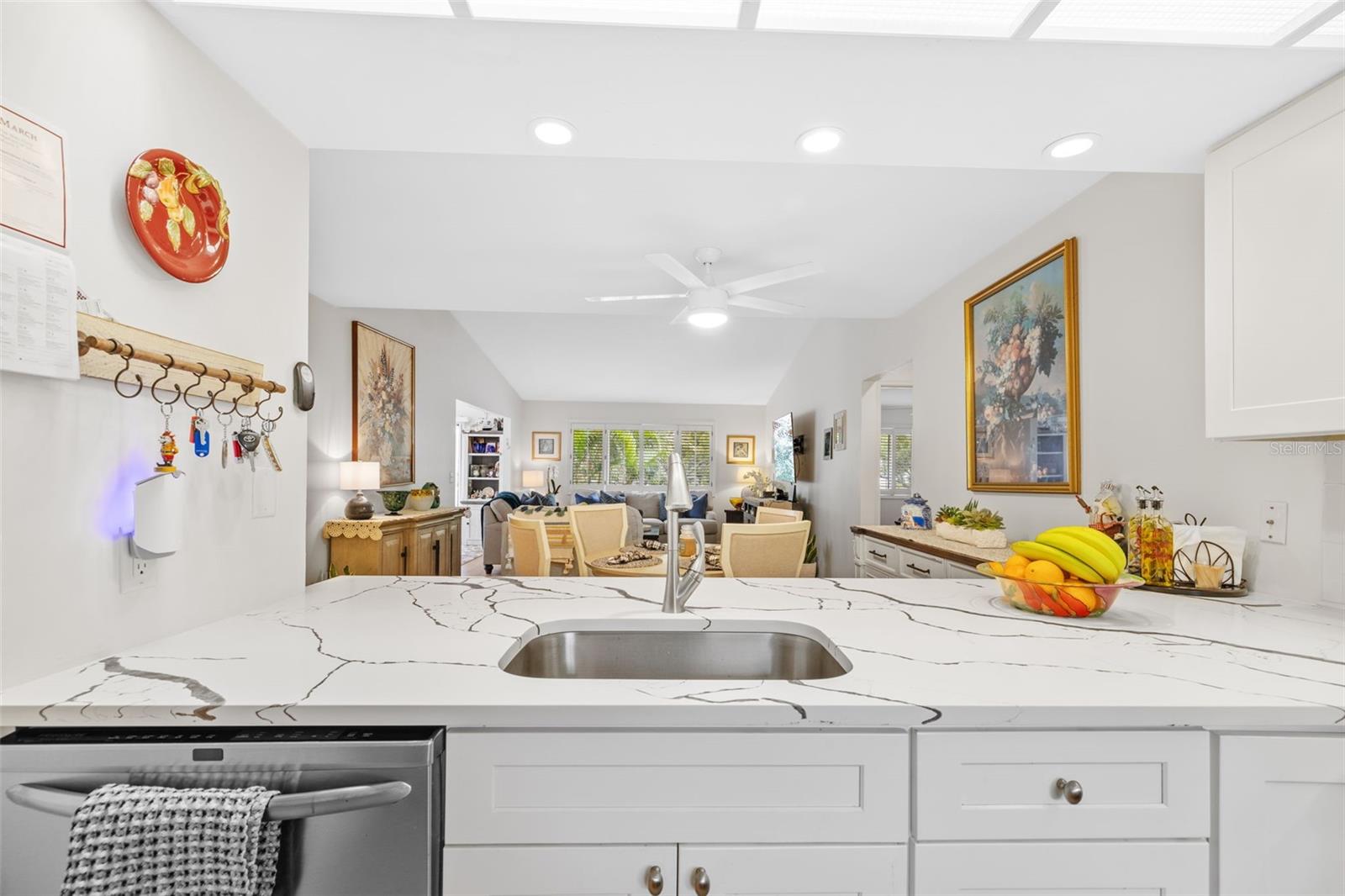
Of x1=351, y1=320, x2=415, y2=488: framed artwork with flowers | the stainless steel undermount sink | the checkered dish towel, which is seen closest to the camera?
the checkered dish towel

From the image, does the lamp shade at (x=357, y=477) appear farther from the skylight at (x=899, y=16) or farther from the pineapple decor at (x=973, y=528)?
the skylight at (x=899, y=16)

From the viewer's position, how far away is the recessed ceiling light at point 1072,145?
1.53m

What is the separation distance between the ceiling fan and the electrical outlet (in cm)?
233

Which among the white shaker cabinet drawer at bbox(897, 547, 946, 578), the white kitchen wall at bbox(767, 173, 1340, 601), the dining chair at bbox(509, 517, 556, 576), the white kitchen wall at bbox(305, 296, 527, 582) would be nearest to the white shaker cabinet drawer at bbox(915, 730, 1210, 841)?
the white kitchen wall at bbox(767, 173, 1340, 601)

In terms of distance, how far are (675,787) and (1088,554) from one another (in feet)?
3.43

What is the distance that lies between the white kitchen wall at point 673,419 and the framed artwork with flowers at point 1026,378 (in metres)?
6.63

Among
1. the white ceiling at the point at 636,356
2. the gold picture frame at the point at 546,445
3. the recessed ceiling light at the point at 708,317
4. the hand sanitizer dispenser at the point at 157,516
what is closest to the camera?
the hand sanitizer dispenser at the point at 157,516

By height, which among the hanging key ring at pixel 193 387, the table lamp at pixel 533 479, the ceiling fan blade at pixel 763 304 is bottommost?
the table lamp at pixel 533 479

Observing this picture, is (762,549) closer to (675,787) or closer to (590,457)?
(675,787)

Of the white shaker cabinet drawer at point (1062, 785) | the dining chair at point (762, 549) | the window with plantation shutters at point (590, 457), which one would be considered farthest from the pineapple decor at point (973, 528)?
the window with plantation shutters at point (590, 457)

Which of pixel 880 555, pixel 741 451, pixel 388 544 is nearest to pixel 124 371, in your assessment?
pixel 880 555

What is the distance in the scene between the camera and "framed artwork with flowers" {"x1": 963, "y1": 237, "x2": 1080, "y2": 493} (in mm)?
2436

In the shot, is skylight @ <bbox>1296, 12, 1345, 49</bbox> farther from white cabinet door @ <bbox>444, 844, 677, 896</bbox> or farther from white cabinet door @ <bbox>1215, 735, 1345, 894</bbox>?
white cabinet door @ <bbox>444, 844, 677, 896</bbox>

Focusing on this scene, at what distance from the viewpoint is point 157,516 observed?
1.03 m
